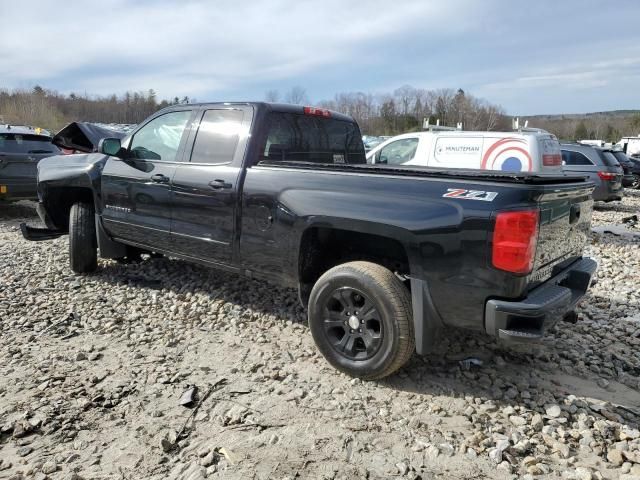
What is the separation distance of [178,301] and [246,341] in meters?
1.17

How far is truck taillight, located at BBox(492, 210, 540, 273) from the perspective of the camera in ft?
8.75

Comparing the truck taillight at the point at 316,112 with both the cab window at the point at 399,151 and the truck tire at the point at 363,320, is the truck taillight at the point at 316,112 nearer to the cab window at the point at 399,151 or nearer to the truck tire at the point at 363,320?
the truck tire at the point at 363,320

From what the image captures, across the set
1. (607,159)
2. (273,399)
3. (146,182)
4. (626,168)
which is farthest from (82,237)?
(626,168)

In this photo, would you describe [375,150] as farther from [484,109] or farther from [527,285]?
[484,109]

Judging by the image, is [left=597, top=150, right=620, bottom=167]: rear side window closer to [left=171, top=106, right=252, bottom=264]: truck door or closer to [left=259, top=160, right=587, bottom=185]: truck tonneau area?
[left=259, top=160, right=587, bottom=185]: truck tonneau area

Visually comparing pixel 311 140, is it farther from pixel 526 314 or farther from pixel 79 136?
pixel 79 136

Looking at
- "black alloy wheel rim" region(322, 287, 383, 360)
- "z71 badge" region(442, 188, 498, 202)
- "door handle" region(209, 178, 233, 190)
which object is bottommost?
"black alloy wheel rim" region(322, 287, 383, 360)

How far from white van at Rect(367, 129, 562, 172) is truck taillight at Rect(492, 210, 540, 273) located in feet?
16.0

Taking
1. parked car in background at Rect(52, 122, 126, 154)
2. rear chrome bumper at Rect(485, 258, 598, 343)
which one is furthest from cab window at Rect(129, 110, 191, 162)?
parked car in background at Rect(52, 122, 126, 154)

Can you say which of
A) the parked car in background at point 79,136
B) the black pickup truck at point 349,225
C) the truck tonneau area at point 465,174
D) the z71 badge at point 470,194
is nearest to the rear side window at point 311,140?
the black pickup truck at point 349,225

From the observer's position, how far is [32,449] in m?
2.57

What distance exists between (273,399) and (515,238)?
5.95ft

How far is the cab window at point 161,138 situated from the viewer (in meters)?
4.60

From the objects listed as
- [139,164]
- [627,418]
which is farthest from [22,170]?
[627,418]
